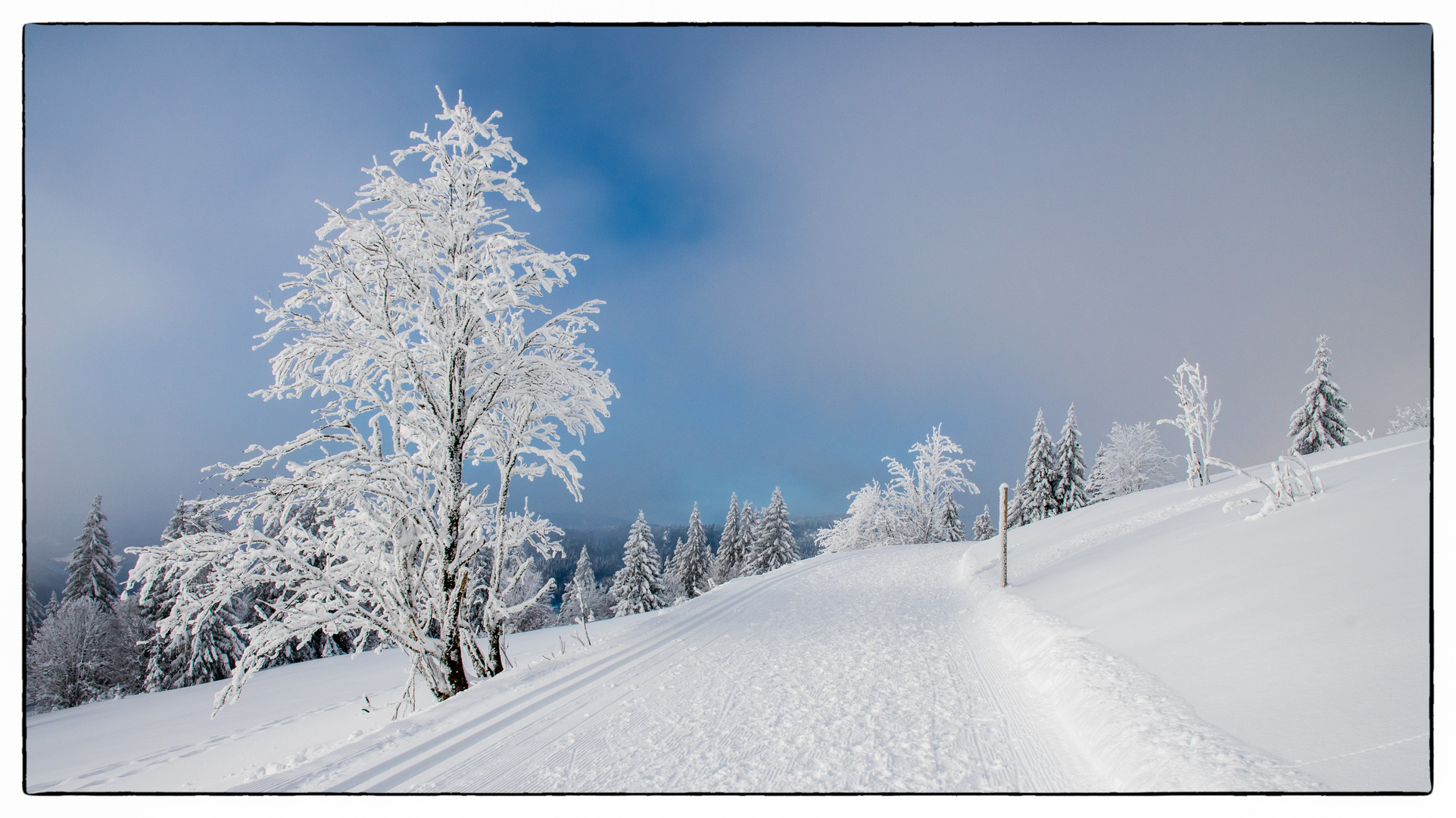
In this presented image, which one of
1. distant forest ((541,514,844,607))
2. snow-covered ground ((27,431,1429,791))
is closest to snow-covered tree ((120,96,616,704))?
snow-covered ground ((27,431,1429,791))

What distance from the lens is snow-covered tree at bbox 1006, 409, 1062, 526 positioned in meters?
24.0

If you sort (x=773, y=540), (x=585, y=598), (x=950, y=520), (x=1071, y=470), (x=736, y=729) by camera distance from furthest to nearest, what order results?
(x=585, y=598) → (x=773, y=540) → (x=950, y=520) → (x=1071, y=470) → (x=736, y=729)

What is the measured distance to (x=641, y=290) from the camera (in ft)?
21.4

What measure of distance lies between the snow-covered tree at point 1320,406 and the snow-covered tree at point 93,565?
9712 mm

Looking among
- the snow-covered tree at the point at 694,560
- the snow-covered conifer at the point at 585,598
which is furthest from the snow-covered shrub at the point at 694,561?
the snow-covered conifer at the point at 585,598

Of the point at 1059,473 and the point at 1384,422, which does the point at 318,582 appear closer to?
the point at 1384,422

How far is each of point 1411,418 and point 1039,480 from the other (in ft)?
75.1

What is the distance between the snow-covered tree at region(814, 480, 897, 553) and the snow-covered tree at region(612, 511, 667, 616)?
9.94 meters

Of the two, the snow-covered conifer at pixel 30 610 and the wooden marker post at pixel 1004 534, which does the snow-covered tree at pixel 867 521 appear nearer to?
the wooden marker post at pixel 1004 534

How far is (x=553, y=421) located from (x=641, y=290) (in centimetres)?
208

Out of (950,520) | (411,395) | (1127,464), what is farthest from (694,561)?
(411,395)

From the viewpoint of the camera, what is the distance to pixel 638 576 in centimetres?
2698

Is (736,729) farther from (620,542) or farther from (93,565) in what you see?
(620,542)

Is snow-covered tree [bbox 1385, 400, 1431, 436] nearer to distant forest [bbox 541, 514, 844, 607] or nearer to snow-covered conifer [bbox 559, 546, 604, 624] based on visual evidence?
distant forest [bbox 541, 514, 844, 607]
